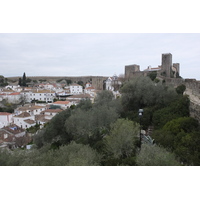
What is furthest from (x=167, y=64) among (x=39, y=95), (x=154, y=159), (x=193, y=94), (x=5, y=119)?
(x=39, y=95)

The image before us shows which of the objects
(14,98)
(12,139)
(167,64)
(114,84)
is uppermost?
(167,64)

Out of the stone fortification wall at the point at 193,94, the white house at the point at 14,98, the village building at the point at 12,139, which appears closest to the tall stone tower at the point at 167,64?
the stone fortification wall at the point at 193,94

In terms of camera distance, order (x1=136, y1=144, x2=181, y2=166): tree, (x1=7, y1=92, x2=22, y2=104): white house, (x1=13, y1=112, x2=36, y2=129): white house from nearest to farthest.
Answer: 1. (x1=136, y1=144, x2=181, y2=166): tree
2. (x1=13, y1=112, x2=36, y2=129): white house
3. (x1=7, y1=92, x2=22, y2=104): white house

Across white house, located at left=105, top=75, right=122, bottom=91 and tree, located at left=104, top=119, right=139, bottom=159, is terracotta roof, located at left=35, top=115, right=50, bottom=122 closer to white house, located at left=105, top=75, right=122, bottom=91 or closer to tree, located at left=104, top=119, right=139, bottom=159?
white house, located at left=105, top=75, right=122, bottom=91

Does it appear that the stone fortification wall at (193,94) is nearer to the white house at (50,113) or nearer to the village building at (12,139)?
the white house at (50,113)

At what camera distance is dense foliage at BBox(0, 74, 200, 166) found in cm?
665

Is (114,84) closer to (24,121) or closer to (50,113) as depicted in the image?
(50,113)

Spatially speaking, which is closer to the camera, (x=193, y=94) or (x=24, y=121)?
(x=193, y=94)

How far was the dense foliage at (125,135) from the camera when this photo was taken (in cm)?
665

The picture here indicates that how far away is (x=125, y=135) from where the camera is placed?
8.26 m

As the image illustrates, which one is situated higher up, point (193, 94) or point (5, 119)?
point (193, 94)

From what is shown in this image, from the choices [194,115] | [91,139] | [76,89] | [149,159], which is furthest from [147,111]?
[76,89]

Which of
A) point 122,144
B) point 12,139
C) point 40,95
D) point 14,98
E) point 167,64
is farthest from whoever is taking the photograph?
point 40,95

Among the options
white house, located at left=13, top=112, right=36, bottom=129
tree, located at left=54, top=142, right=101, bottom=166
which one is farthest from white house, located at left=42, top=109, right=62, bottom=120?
tree, located at left=54, top=142, right=101, bottom=166
